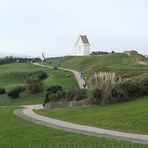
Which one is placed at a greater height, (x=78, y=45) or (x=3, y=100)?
(x=78, y=45)

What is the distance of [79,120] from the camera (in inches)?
A: 1096

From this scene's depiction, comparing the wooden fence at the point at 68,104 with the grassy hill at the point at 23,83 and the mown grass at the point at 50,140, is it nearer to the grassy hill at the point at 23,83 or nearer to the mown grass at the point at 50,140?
the grassy hill at the point at 23,83

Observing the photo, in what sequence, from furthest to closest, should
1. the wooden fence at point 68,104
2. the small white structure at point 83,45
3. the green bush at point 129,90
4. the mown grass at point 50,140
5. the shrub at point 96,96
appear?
1. the small white structure at point 83,45
2. the wooden fence at point 68,104
3. the green bush at point 129,90
4. the shrub at point 96,96
5. the mown grass at point 50,140

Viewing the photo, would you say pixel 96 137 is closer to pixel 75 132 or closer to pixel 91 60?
pixel 75 132

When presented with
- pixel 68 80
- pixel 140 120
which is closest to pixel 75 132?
pixel 140 120

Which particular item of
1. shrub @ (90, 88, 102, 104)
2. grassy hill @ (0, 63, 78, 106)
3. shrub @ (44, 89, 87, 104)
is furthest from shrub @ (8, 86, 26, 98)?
shrub @ (90, 88, 102, 104)

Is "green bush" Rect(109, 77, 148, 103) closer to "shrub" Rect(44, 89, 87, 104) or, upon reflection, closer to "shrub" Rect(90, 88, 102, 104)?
"shrub" Rect(90, 88, 102, 104)

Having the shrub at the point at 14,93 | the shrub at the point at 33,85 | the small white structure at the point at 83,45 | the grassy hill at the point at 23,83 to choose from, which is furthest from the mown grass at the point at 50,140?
the small white structure at the point at 83,45

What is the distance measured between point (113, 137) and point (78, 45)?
113 meters

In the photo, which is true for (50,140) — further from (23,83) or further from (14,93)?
(23,83)

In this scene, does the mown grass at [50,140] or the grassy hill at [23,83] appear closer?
the mown grass at [50,140]

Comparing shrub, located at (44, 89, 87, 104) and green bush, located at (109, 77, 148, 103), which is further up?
green bush, located at (109, 77, 148, 103)

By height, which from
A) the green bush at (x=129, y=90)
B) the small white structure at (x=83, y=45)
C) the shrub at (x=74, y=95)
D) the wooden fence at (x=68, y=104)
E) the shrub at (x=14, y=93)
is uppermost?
the small white structure at (x=83, y=45)

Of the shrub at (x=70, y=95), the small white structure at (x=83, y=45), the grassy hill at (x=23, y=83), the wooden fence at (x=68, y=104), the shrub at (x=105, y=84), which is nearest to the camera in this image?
the shrub at (x=105, y=84)
